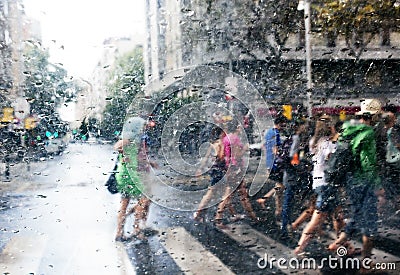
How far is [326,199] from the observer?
10.5ft

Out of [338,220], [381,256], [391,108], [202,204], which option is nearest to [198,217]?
[202,204]

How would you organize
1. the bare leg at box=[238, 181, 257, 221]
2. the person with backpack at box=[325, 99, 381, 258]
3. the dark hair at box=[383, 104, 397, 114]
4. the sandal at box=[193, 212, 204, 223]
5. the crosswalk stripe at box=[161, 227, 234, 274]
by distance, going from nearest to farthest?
the crosswalk stripe at box=[161, 227, 234, 274], the person with backpack at box=[325, 99, 381, 258], the sandal at box=[193, 212, 204, 223], the bare leg at box=[238, 181, 257, 221], the dark hair at box=[383, 104, 397, 114]

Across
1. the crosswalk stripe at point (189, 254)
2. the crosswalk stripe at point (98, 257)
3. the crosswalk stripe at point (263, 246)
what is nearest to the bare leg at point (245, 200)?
the crosswalk stripe at point (263, 246)

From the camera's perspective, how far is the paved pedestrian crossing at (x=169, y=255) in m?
2.86

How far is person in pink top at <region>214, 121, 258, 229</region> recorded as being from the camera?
3.18m

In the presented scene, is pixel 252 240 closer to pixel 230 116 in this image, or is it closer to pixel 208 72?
pixel 230 116

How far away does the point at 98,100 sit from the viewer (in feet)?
9.46

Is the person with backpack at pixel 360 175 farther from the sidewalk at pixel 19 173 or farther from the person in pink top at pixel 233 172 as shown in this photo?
the sidewalk at pixel 19 173

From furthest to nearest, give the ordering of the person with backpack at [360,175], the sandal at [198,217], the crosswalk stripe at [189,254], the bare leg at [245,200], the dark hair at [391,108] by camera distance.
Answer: the dark hair at [391,108]
the bare leg at [245,200]
the sandal at [198,217]
the person with backpack at [360,175]
the crosswalk stripe at [189,254]

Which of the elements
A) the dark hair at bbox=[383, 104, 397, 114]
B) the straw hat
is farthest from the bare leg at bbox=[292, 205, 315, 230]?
the dark hair at bbox=[383, 104, 397, 114]

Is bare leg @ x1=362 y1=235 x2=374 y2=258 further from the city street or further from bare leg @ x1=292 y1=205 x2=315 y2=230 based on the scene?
bare leg @ x1=292 y1=205 x2=315 y2=230

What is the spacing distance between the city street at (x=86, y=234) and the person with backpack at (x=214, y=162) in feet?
0.29

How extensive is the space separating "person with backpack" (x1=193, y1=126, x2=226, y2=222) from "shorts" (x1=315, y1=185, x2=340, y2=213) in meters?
0.70

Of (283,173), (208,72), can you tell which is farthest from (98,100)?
(283,173)
